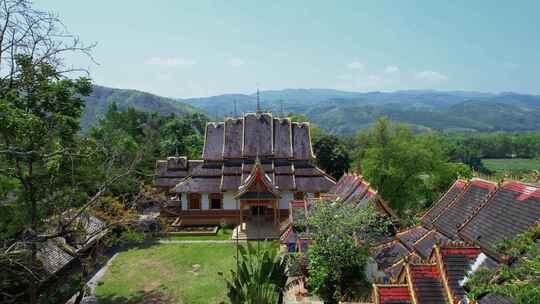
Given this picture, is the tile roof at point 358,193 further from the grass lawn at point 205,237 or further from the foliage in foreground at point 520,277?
the foliage in foreground at point 520,277

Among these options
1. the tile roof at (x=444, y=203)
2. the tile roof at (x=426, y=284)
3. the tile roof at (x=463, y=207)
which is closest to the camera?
the tile roof at (x=426, y=284)

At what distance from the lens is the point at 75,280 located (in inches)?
652

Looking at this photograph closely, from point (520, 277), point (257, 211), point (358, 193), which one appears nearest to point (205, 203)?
point (257, 211)

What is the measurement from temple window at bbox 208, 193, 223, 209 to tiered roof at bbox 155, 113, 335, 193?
2.08 feet

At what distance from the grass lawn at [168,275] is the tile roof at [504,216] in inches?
469

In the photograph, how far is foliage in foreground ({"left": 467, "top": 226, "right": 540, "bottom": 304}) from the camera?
561 cm

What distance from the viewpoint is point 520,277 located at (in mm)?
6707

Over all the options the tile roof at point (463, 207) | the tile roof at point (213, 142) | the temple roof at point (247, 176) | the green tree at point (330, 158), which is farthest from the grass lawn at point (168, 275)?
the green tree at point (330, 158)

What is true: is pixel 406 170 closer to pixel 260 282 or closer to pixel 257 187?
pixel 257 187

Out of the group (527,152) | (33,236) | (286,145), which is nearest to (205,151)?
(286,145)

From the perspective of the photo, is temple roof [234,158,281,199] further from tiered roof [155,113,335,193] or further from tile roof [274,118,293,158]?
tile roof [274,118,293,158]

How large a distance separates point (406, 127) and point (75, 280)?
28.8 m

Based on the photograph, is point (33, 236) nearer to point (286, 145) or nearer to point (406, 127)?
point (286, 145)

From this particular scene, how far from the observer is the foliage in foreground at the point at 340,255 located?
14766 mm
